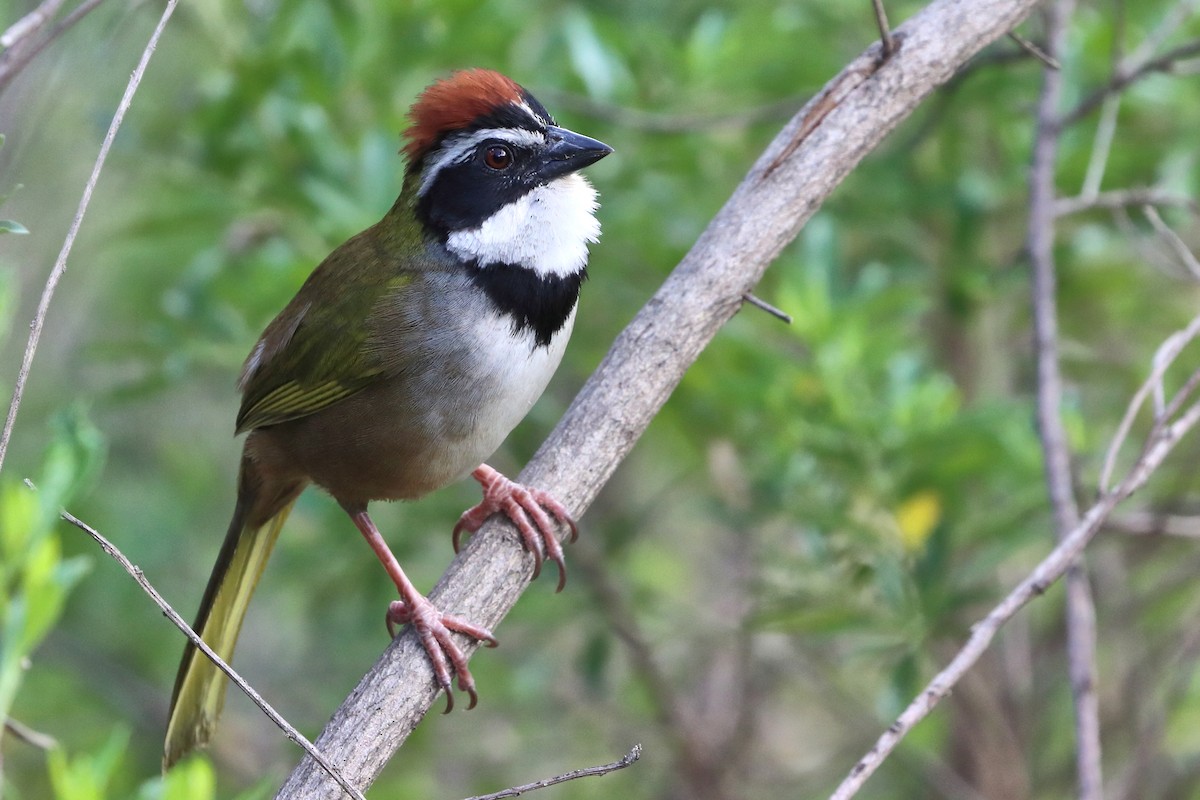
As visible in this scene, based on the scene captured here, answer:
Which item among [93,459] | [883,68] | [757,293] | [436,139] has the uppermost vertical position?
[883,68]

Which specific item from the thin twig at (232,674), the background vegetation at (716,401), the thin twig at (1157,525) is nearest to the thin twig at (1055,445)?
the thin twig at (1157,525)

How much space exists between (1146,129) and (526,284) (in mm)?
2752

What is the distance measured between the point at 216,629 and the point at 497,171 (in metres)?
1.48

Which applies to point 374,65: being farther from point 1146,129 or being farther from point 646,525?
point 1146,129

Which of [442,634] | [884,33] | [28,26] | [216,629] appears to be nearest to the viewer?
[28,26]

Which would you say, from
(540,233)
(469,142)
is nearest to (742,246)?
(540,233)

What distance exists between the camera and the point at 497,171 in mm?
3611

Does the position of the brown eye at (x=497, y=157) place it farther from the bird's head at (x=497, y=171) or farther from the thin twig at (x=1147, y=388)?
the thin twig at (x=1147, y=388)

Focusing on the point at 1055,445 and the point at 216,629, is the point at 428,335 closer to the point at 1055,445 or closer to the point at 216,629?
the point at 216,629

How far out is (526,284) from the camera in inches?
136

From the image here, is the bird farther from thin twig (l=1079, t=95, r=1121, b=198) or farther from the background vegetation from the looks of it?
thin twig (l=1079, t=95, r=1121, b=198)

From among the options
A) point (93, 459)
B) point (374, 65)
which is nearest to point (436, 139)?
point (374, 65)

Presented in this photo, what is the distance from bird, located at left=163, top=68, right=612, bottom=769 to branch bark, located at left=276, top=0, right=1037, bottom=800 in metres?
0.25

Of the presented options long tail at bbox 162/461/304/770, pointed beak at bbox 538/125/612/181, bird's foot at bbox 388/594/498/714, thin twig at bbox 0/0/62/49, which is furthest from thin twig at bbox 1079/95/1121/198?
thin twig at bbox 0/0/62/49
